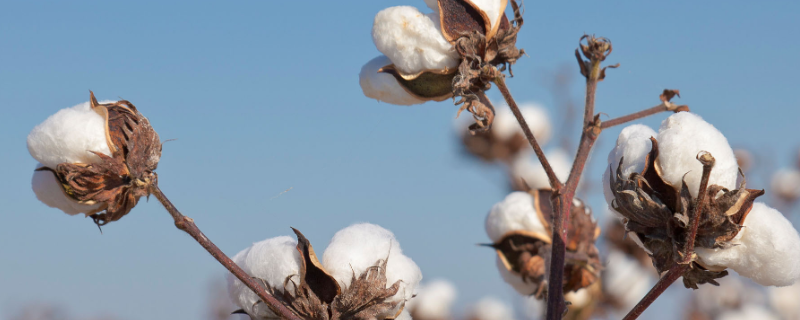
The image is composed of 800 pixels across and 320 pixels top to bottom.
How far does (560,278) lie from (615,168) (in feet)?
1.69

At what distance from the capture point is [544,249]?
3.42 metres

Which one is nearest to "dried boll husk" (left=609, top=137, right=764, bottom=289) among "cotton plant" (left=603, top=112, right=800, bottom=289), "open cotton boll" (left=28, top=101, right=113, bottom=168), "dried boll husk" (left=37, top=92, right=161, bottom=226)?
"cotton plant" (left=603, top=112, right=800, bottom=289)

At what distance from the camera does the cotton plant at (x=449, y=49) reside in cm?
220

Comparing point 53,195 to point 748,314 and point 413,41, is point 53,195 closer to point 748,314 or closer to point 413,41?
point 413,41

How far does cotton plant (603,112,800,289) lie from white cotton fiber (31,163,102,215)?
1.45 m

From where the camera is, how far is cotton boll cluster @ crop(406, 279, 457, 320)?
20.8ft

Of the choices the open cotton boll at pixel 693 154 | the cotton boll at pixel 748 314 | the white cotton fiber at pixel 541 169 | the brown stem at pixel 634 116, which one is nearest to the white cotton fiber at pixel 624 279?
the white cotton fiber at pixel 541 169

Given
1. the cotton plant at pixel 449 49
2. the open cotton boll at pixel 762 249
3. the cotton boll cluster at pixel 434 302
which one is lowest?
the cotton boll cluster at pixel 434 302

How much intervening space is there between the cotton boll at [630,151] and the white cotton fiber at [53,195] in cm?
140

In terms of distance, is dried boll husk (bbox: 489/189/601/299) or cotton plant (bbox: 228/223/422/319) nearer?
cotton plant (bbox: 228/223/422/319)

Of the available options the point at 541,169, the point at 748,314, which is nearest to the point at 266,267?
the point at 541,169

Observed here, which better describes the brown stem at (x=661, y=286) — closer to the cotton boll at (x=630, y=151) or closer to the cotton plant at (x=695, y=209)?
the cotton plant at (x=695, y=209)

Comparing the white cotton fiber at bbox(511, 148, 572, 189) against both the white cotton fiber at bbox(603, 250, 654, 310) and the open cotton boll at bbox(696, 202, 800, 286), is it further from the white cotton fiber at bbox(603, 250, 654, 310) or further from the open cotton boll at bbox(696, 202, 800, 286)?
the open cotton boll at bbox(696, 202, 800, 286)

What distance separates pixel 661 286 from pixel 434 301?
4.74 meters
